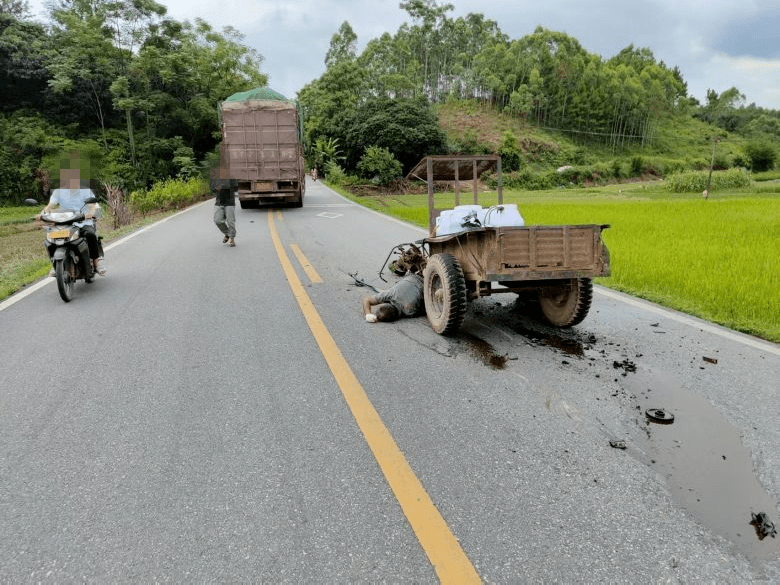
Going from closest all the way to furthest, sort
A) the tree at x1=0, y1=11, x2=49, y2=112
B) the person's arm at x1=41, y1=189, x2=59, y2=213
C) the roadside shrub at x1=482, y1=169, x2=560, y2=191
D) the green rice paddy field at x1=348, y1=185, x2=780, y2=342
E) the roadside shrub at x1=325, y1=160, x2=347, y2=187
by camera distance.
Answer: the green rice paddy field at x1=348, y1=185, x2=780, y2=342 < the person's arm at x1=41, y1=189, x2=59, y2=213 < the tree at x1=0, y1=11, x2=49, y2=112 < the roadside shrub at x1=325, y1=160, x2=347, y2=187 < the roadside shrub at x1=482, y1=169, x2=560, y2=191

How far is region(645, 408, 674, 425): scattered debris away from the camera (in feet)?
10.7

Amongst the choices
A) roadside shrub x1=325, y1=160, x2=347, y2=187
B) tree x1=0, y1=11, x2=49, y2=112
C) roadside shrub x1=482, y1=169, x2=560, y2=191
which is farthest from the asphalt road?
roadside shrub x1=482, y1=169, x2=560, y2=191

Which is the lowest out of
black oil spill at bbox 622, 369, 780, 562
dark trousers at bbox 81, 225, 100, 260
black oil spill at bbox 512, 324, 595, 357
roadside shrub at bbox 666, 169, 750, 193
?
black oil spill at bbox 622, 369, 780, 562

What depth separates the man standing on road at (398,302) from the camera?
17.7 feet

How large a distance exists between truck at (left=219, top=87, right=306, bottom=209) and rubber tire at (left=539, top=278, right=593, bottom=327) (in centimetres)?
1335

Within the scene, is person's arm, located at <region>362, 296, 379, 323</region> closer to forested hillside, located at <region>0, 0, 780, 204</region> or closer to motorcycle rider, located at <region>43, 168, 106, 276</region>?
motorcycle rider, located at <region>43, 168, 106, 276</region>

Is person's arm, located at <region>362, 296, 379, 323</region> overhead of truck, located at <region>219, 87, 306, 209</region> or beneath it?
beneath

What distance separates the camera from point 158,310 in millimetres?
5898

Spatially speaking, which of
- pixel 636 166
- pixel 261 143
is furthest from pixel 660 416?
pixel 636 166

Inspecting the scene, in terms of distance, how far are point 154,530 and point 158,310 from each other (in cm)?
402

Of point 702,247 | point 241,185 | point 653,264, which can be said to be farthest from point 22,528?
point 241,185

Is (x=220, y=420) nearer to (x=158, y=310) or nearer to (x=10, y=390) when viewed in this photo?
(x=10, y=390)

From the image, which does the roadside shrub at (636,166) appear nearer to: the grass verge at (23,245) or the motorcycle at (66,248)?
the grass verge at (23,245)

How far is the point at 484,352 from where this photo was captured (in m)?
4.48
